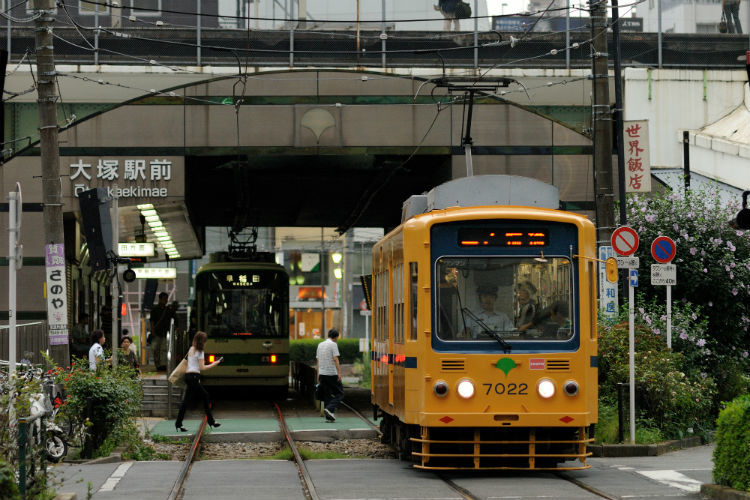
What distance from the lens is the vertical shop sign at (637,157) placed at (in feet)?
74.0

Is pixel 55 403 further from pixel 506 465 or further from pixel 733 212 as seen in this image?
pixel 733 212

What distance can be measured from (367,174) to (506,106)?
5142 millimetres

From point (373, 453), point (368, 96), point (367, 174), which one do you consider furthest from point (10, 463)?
point (367, 174)

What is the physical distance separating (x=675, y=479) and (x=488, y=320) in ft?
8.85

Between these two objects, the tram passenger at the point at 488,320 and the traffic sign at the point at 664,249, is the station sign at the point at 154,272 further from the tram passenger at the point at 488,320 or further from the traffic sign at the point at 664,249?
the tram passenger at the point at 488,320

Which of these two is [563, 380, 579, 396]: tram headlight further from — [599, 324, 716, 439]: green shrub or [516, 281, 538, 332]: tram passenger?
[599, 324, 716, 439]: green shrub

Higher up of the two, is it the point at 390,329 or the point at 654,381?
the point at 390,329

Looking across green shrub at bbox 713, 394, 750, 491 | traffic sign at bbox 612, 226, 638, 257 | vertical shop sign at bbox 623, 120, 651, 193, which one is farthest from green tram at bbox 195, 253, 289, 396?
green shrub at bbox 713, 394, 750, 491

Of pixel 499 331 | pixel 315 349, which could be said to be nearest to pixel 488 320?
pixel 499 331

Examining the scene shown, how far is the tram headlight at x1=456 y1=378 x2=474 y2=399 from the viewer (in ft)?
44.2

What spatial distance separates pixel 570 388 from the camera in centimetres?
1356

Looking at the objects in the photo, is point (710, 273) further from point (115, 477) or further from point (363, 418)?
point (115, 477)

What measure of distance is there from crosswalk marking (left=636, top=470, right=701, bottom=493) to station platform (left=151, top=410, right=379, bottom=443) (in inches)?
254

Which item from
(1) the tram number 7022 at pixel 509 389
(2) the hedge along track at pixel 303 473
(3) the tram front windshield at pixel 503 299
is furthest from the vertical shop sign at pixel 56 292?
(1) the tram number 7022 at pixel 509 389
